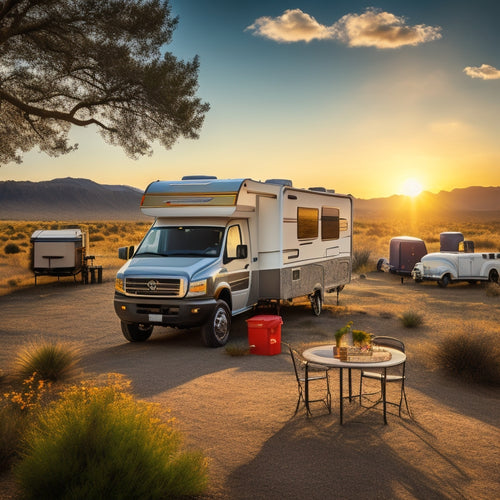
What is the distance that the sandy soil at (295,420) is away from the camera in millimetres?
5285

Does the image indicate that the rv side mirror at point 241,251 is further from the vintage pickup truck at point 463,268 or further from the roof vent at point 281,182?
the vintage pickup truck at point 463,268

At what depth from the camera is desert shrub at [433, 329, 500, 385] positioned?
30.0 feet

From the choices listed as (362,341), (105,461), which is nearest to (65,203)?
(362,341)

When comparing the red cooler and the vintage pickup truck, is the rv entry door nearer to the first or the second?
the red cooler

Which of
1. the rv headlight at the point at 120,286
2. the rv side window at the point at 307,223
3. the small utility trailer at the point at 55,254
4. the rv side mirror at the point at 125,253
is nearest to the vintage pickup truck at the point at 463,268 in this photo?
the rv side window at the point at 307,223

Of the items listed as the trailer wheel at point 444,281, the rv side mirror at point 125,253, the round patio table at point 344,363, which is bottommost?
the trailer wheel at point 444,281

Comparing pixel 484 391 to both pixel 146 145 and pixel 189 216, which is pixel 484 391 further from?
pixel 146 145

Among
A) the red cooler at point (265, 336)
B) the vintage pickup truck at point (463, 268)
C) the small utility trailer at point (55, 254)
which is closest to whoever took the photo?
the red cooler at point (265, 336)

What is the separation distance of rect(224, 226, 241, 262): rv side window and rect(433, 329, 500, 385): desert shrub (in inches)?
162

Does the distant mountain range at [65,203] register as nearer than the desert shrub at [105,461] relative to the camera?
No

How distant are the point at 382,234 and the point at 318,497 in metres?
52.6

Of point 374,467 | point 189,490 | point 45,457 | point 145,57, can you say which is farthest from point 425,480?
point 145,57

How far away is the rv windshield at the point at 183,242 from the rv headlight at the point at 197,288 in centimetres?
81

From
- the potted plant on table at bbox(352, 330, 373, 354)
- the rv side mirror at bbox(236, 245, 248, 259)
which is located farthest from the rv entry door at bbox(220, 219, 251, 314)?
the potted plant on table at bbox(352, 330, 373, 354)
